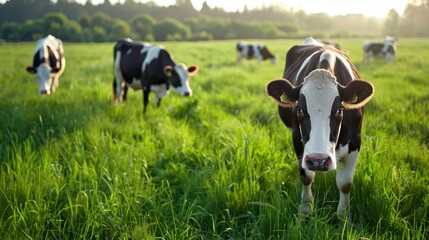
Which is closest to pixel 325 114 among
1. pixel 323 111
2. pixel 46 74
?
pixel 323 111

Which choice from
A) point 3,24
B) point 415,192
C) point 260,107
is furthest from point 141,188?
point 3,24

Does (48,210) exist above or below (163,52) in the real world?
below

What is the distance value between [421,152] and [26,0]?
87.7 metres

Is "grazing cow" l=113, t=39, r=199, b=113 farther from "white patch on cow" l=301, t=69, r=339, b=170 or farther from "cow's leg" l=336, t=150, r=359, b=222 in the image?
"white patch on cow" l=301, t=69, r=339, b=170

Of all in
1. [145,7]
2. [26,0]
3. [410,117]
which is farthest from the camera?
[145,7]

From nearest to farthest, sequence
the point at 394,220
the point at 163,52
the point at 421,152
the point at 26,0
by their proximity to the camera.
Answer: the point at 394,220 → the point at 421,152 → the point at 163,52 → the point at 26,0

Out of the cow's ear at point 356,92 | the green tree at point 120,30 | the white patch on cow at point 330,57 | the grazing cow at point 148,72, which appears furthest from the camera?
the green tree at point 120,30

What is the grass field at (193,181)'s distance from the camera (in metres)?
2.30

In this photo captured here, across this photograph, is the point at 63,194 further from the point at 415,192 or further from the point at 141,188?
the point at 415,192

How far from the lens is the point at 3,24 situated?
225 feet

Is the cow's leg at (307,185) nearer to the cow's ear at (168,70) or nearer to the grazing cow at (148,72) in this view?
the grazing cow at (148,72)

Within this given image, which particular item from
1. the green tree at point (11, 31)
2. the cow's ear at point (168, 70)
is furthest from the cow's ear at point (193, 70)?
the green tree at point (11, 31)

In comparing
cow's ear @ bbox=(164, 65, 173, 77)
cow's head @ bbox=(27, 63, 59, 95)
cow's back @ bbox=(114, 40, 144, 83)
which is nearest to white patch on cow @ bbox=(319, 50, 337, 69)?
cow's ear @ bbox=(164, 65, 173, 77)

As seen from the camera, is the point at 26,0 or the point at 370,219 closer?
the point at 370,219
